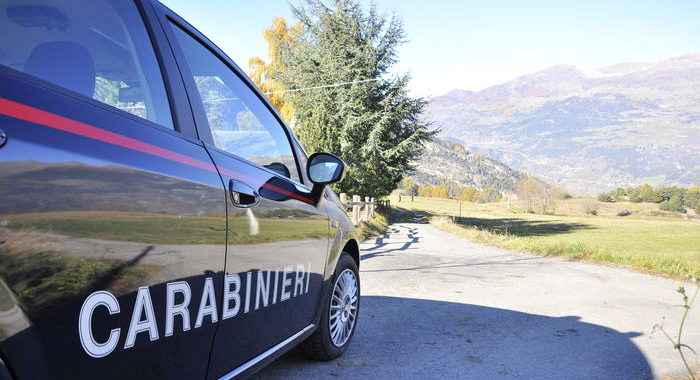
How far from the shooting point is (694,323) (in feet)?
17.0

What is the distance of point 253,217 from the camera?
207 cm

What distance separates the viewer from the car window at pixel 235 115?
2.08m

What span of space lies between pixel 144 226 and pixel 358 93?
25.9 m

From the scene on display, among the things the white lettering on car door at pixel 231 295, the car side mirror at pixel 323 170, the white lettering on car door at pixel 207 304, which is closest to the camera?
the white lettering on car door at pixel 207 304

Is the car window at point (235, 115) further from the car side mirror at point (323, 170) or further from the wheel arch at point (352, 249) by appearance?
the wheel arch at point (352, 249)

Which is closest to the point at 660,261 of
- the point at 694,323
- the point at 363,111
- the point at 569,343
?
the point at 694,323

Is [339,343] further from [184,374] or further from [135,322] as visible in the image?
[135,322]

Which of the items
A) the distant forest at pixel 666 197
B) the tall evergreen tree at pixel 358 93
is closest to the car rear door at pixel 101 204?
the tall evergreen tree at pixel 358 93

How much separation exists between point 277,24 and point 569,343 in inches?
1252

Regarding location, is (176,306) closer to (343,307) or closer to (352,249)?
(343,307)

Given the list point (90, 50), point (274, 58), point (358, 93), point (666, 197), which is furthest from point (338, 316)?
point (666, 197)

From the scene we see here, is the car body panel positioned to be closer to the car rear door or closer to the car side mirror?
the car rear door

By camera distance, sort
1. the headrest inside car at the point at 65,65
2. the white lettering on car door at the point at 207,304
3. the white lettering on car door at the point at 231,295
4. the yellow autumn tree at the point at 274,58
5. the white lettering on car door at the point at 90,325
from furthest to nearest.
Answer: the yellow autumn tree at the point at 274,58, the white lettering on car door at the point at 231,295, the white lettering on car door at the point at 207,304, the headrest inside car at the point at 65,65, the white lettering on car door at the point at 90,325

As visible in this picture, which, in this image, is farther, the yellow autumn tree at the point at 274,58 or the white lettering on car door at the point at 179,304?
the yellow autumn tree at the point at 274,58
